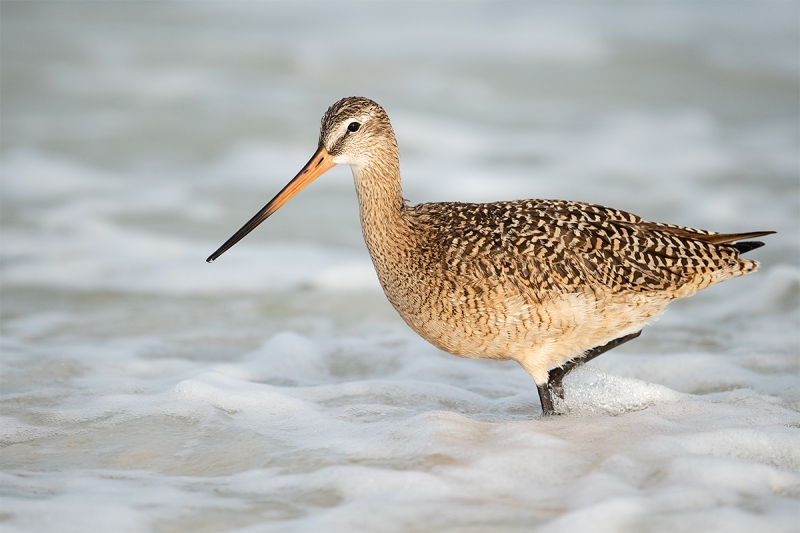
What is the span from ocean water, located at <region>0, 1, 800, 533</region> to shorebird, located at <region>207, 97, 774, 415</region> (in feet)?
1.35

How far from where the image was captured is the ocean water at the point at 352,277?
3955mm

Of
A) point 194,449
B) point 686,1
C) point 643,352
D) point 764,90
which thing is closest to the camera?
point 194,449

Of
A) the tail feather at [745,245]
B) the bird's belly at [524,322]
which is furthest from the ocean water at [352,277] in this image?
the tail feather at [745,245]

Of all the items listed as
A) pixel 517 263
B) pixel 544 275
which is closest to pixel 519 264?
pixel 517 263

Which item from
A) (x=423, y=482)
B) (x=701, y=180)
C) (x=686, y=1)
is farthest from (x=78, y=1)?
(x=423, y=482)

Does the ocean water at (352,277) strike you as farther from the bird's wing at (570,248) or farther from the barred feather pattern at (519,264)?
the bird's wing at (570,248)

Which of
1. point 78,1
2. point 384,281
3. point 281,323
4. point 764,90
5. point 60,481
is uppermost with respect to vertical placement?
point 78,1

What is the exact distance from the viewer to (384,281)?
4.88 metres

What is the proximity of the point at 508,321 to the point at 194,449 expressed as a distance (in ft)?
5.18

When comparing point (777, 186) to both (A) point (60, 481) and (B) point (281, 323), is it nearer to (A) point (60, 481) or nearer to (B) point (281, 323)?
(B) point (281, 323)

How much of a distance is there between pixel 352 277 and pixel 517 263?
3253mm

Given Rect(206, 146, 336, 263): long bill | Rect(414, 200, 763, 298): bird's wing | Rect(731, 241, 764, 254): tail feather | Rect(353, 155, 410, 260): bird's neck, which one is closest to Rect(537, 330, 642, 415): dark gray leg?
Rect(414, 200, 763, 298): bird's wing

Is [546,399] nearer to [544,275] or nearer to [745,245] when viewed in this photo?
[544,275]

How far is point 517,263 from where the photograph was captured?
180 inches
